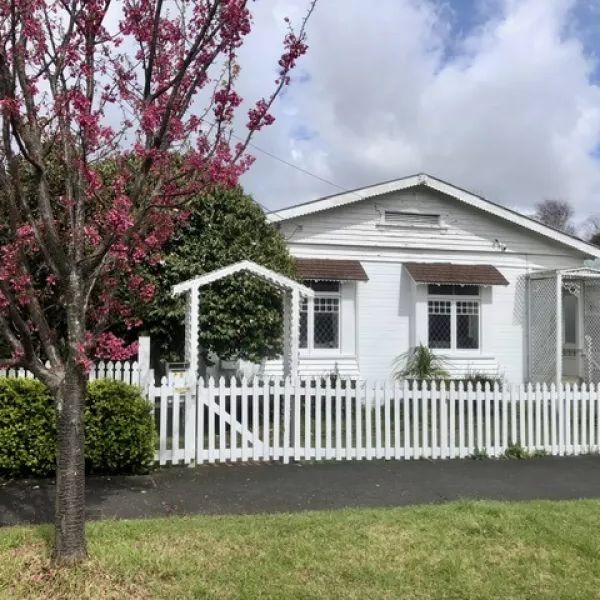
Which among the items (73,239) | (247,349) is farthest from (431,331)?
(73,239)

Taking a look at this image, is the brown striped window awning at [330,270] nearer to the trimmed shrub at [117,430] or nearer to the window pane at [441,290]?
the window pane at [441,290]

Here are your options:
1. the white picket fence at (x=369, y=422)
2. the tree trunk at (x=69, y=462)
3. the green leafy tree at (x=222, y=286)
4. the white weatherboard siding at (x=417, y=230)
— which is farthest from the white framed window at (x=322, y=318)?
the tree trunk at (x=69, y=462)

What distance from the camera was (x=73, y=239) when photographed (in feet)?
13.9

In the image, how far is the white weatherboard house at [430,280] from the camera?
48.3 feet

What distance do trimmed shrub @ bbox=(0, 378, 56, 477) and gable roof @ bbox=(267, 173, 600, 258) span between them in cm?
735

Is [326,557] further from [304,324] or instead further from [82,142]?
[304,324]

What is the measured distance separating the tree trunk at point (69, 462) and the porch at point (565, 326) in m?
12.5

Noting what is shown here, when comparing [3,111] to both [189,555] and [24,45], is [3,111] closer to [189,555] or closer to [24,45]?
[24,45]

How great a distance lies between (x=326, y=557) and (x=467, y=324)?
11606 millimetres

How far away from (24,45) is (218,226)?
24.9 feet

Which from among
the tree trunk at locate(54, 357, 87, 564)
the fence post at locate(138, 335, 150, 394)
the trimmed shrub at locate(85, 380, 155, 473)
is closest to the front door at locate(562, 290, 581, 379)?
the fence post at locate(138, 335, 150, 394)

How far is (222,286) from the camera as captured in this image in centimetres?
1157

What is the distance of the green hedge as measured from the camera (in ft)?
24.1

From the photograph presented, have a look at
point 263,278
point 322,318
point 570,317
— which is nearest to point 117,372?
point 263,278
